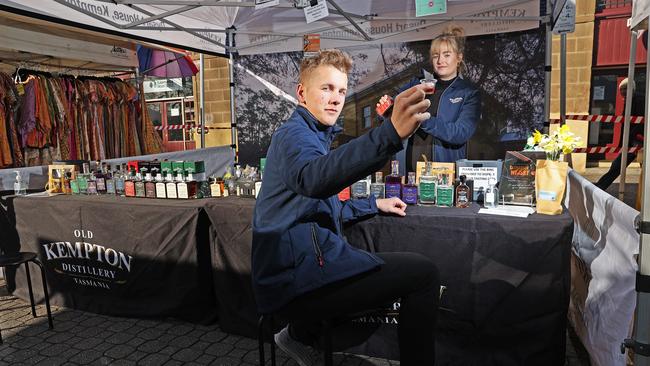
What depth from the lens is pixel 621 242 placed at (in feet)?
5.83

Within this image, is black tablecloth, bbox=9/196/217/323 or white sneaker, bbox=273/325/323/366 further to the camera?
black tablecloth, bbox=9/196/217/323

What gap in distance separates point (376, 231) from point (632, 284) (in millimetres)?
1118

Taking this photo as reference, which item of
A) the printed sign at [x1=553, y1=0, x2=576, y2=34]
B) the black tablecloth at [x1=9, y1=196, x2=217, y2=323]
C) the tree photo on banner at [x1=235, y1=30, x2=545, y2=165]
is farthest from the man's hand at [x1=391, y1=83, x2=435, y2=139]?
the tree photo on banner at [x1=235, y1=30, x2=545, y2=165]

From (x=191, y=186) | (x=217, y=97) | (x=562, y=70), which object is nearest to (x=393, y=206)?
(x=191, y=186)

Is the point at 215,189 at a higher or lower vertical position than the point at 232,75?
lower

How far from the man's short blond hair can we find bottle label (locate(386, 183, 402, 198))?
873 mm

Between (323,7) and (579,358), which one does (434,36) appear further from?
(579,358)

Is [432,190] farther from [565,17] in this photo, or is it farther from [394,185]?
[565,17]

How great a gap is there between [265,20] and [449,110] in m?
2.25

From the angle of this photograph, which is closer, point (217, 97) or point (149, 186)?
point (149, 186)

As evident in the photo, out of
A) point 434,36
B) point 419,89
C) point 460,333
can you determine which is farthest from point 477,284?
point 434,36

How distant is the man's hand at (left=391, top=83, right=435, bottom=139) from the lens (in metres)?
1.11

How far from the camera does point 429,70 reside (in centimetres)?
431

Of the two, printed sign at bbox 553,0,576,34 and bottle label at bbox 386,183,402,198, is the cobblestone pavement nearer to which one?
bottle label at bbox 386,183,402,198
